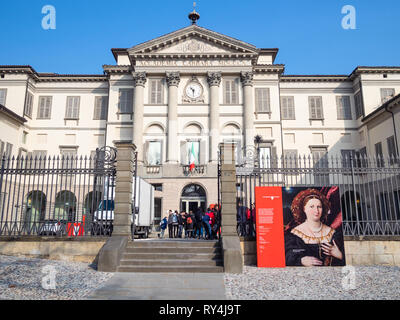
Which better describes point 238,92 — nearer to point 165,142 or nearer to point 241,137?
point 241,137

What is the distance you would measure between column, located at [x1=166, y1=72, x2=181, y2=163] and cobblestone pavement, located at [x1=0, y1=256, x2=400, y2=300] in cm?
1672

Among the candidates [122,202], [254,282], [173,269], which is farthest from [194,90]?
[254,282]

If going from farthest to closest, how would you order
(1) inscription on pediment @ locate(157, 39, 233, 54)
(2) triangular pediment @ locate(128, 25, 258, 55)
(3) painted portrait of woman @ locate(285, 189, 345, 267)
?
(1) inscription on pediment @ locate(157, 39, 233, 54) < (2) triangular pediment @ locate(128, 25, 258, 55) < (3) painted portrait of woman @ locate(285, 189, 345, 267)

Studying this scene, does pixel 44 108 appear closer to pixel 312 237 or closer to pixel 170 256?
pixel 170 256

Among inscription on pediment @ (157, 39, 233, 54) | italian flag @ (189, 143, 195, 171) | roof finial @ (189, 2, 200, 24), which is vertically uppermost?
roof finial @ (189, 2, 200, 24)

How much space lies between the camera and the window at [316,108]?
100 feet

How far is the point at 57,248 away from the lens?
1054 centimetres

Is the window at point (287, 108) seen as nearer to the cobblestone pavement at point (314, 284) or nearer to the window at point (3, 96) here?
the cobblestone pavement at point (314, 284)

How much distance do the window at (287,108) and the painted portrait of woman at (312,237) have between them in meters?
21.1

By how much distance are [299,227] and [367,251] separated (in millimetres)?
2593

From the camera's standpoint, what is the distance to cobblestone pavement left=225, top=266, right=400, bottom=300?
22.9 ft

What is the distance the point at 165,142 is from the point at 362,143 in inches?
695

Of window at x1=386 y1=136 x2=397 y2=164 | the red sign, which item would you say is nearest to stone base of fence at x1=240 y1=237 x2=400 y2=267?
the red sign

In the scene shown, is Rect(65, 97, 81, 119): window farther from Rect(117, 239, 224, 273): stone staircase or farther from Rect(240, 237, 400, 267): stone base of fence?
Rect(240, 237, 400, 267): stone base of fence
